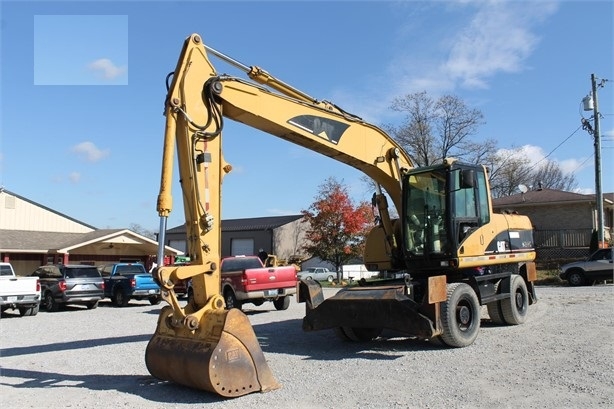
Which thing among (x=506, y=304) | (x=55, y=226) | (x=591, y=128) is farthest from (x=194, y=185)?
(x=55, y=226)

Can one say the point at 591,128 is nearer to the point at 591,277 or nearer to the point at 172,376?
the point at 591,277

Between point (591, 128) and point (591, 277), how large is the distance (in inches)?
407

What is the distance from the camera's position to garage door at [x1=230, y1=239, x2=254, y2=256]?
5609 centimetres

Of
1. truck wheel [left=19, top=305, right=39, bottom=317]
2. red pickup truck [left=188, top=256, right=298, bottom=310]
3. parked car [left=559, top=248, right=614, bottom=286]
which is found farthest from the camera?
parked car [left=559, top=248, right=614, bottom=286]

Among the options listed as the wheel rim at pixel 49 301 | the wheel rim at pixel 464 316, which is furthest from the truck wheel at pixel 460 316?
the wheel rim at pixel 49 301

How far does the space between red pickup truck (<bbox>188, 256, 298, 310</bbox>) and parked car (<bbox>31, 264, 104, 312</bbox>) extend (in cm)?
648

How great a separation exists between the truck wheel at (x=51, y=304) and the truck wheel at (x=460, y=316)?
1673 cm

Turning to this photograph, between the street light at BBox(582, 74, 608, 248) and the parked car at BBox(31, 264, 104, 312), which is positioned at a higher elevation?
the street light at BBox(582, 74, 608, 248)

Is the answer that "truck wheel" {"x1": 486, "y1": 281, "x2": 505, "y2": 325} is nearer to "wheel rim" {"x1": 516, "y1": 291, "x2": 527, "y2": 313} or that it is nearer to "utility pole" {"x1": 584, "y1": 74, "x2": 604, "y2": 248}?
"wheel rim" {"x1": 516, "y1": 291, "x2": 527, "y2": 313}

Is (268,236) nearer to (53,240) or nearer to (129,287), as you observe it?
(53,240)

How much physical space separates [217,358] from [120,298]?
725 inches

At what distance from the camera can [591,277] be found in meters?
24.0

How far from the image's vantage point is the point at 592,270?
2388 cm

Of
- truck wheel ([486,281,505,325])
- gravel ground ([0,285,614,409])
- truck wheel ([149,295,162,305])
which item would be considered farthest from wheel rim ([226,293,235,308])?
truck wheel ([486,281,505,325])
